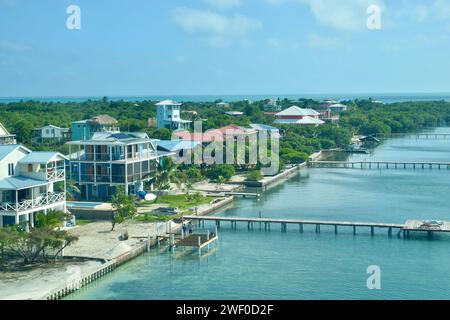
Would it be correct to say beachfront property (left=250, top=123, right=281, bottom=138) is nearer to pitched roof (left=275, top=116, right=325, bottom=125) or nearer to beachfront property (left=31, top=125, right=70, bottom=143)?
pitched roof (left=275, top=116, right=325, bottom=125)

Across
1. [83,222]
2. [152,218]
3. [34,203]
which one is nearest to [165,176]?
[152,218]

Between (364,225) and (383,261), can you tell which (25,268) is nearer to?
(383,261)

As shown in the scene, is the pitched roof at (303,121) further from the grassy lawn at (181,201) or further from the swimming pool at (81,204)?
the swimming pool at (81,204)

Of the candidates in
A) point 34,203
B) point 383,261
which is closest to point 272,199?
point 383,261

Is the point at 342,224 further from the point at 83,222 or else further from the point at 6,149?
the point at 6,149
